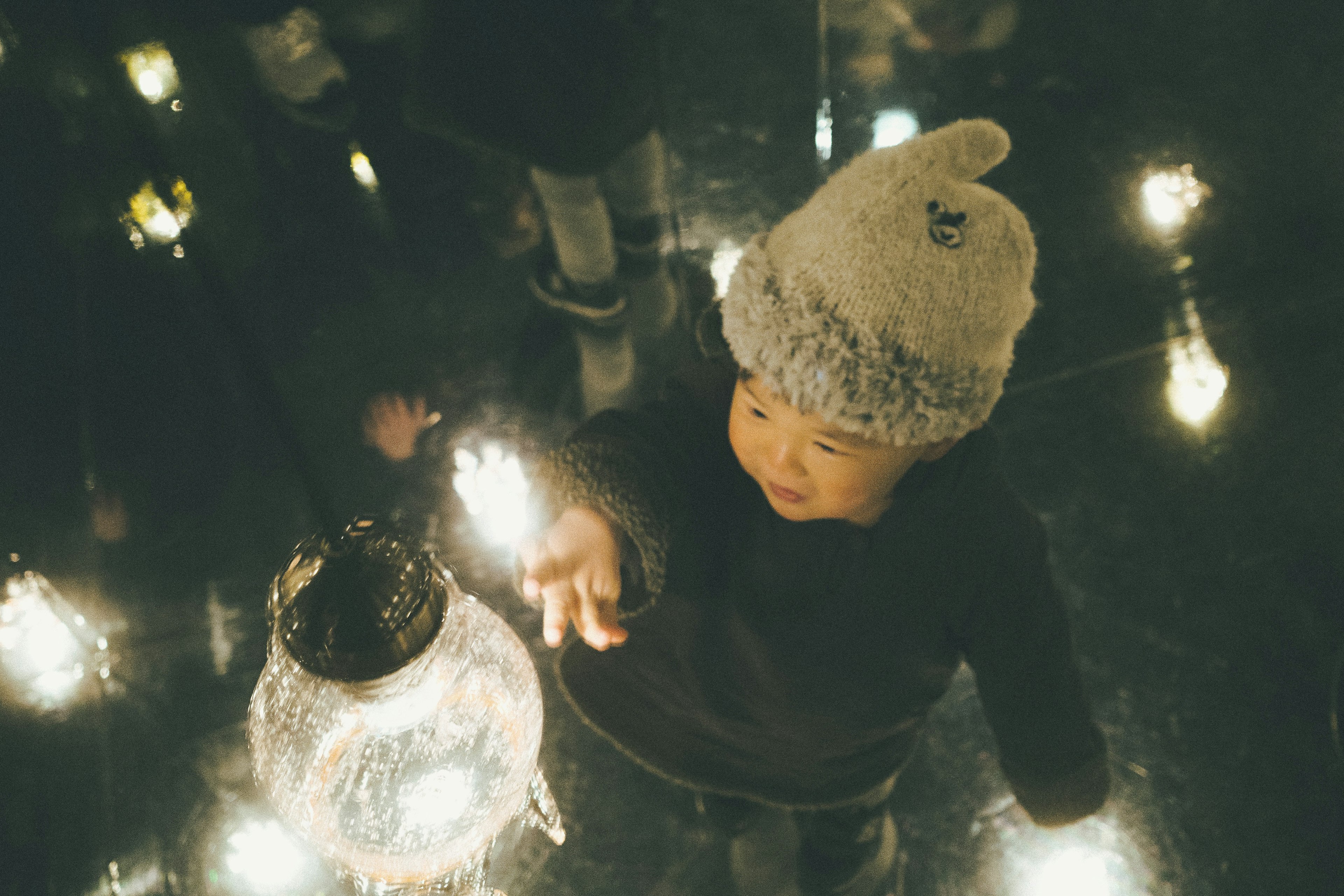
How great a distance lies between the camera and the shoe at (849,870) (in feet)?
4.58

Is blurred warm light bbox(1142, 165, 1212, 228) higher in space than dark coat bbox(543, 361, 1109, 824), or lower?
lower

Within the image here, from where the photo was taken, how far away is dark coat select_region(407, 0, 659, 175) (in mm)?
1273

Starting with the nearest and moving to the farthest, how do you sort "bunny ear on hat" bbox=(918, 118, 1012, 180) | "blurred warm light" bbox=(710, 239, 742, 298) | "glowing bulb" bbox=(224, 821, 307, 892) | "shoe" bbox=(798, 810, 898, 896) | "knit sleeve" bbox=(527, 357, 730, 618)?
"bunny ear on hat" bbox=(918, 118, 1012, 180) < "knit sleeve" bbox=(527, 357, 730, 618) < "shoe" bbox=(798, 810, 898, 896) < "glowing bulb" bbox=(224, 821, 307, 892) < "blurred warm light" bbox=(710, 239, 742, 298)

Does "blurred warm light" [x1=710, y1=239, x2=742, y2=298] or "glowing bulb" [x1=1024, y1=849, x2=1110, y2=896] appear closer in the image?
"glowing bulb" [x1=1024, y1=849, x2=1110, y2=896]

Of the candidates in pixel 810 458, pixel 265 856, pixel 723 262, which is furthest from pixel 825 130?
pixel 265 856

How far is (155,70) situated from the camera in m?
2.84

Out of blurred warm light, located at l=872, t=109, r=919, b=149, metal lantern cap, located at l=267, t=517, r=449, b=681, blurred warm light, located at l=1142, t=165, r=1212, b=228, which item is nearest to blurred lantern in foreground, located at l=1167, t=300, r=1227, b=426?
blurred warm light, located at l=1142, t=165, r=1212, b=228

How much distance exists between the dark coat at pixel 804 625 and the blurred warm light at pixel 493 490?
690 mm

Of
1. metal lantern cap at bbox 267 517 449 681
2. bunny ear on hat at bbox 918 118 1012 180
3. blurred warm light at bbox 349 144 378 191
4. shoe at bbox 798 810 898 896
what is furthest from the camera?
blurred warm light at bbox 349 144 378 191

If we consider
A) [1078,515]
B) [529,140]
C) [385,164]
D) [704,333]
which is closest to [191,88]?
[385,164]

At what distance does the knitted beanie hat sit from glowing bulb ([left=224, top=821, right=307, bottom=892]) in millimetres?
1344

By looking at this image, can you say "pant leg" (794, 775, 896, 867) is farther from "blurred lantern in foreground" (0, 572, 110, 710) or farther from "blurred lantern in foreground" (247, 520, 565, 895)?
"blurred lantern in foreground" (0, 572, 110, 710)

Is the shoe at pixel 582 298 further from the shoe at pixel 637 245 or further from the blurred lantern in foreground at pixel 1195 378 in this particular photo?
the blurred lantern in foreground at pixel 1195 378

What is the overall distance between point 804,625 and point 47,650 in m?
1.68
